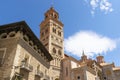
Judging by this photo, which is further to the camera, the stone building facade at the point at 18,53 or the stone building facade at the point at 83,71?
the stone building facade at the point at 83,71

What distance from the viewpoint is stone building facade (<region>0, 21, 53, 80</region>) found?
14.1m

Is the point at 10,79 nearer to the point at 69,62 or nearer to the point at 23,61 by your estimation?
the point at 23,61

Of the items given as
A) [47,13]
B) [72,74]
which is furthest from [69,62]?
[47,13]

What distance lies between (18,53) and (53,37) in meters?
23.4

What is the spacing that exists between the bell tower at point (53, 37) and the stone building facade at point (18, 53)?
14926 millimetres

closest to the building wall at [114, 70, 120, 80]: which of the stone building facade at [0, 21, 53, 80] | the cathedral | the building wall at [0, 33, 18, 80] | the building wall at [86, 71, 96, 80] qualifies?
the cathedral

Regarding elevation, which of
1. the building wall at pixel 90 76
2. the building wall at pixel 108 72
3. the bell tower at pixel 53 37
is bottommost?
the building wall at pixel 90 76

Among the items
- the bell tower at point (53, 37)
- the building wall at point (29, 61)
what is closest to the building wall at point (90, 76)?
the bell tower at point (53, 37)

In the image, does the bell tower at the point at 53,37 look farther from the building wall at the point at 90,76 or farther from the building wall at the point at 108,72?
the building wall at the point at 108,72

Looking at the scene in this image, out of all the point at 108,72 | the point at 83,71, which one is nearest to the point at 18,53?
the point at 83,71

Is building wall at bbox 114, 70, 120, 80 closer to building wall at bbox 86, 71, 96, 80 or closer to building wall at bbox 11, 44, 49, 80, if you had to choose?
building wall at bbox 86, 71, 96, 80

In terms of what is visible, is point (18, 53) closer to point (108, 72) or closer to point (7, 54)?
point (7, 54)

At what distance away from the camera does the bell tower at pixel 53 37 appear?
34200 mm

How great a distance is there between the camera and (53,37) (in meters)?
38.2
